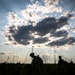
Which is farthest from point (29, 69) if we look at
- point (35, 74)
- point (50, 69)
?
point (50, 69)

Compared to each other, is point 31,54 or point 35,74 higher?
point 31,54

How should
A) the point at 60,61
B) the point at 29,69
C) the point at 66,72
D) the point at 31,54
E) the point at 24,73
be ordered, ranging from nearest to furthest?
the point at 24,73
the point at 29,69
the point at 66,72
the point at 31,54
the point at 60,61

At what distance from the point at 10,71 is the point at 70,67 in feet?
19.1

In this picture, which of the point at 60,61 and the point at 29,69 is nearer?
the point at 29,69

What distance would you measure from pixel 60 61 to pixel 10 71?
717 centimetres

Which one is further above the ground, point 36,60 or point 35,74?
point 36,60

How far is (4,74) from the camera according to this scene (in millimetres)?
17109

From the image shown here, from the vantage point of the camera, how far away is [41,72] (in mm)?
14852

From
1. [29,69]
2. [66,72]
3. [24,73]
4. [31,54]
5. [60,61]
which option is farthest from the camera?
[60,61]

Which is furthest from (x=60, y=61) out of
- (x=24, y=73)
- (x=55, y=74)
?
(x=24, y=73)

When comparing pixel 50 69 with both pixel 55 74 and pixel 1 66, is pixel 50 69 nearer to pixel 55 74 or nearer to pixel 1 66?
pixel 55 74

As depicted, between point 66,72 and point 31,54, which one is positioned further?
point 31,54

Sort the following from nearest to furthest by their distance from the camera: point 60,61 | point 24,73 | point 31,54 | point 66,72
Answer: point 24,73, point 66,72, point 31,54, point 60,61

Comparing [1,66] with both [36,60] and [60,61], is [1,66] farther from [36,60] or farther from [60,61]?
[60,61]
